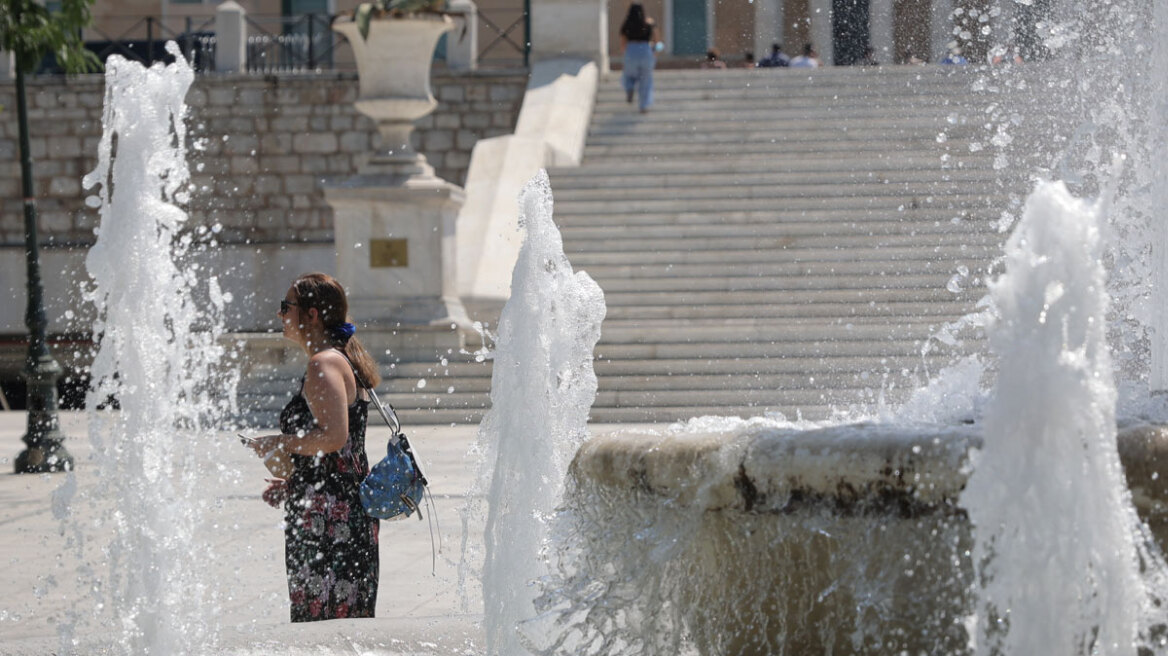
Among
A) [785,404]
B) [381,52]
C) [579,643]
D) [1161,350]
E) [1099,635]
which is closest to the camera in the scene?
[1099,635]

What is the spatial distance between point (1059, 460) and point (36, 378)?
7.91 meters

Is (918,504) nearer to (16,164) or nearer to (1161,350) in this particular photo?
(1161,350)

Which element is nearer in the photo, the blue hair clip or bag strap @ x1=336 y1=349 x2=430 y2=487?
bag strap @ x1=336 y1=349 x2=430 y2=487

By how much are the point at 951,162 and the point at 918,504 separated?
1129cm

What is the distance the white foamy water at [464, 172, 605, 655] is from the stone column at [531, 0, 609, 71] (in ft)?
44.9

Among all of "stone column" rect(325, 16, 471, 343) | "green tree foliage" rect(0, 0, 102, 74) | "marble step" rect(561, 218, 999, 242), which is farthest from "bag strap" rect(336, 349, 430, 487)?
"marble step" rect(561, 218, 999, 242)

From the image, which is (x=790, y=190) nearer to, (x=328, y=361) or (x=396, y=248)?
(x=396, y=248)

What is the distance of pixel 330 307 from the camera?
433cm

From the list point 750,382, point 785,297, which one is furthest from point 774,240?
point 750,382

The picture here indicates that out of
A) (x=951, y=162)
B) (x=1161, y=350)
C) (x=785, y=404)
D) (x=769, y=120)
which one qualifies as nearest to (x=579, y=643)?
(x=1161, y=350)

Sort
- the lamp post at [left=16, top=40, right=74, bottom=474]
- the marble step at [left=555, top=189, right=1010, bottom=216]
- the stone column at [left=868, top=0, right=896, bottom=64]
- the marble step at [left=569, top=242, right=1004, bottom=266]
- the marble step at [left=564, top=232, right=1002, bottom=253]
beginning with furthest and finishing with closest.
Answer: the stone column at [left=868, top=0, right=896, bottom=64], the marble step at [left=555, top=189, right=1010, bottom=216], the marble step at [left=564, top=232, right=1002, bottom=253], the marble step at [left=569, top=242, right=1004, bottom=266], the lamp post at [left=16, top=40, right=74, bottom=474]

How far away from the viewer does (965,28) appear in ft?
71.1

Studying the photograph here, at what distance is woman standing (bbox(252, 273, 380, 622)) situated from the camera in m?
4.26

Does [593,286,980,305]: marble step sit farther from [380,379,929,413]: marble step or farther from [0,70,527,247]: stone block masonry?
[0,70,527,247]: stone block masonry
